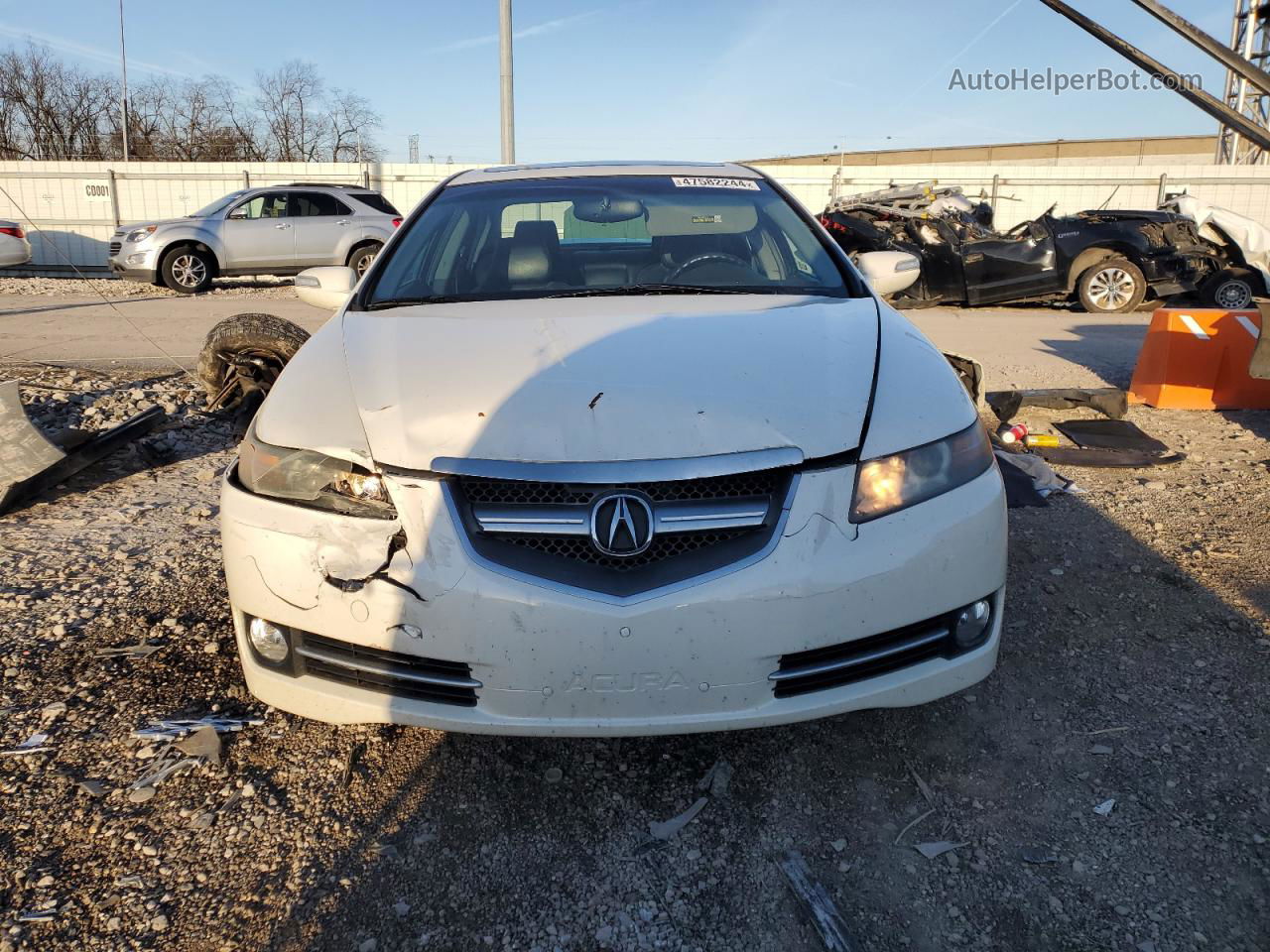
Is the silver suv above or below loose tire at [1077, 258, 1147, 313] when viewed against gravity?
above

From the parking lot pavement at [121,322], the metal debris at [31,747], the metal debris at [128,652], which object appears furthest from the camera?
the parking lot pavement at [121,322]

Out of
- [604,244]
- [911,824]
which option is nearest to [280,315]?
[604,244]

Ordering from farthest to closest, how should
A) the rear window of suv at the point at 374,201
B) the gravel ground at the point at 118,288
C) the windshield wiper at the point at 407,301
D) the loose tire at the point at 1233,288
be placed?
the rear window of suv at the point at 374,201 → the gravel ground at the point at 118,288 → the loose tire at the point at 1233,288 → the windshield wiper at the point at 407,301

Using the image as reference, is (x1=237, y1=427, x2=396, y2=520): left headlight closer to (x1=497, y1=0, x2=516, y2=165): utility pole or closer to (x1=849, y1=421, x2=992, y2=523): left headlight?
(x1=849, y1=421, x2=992, y2=523): left headlight

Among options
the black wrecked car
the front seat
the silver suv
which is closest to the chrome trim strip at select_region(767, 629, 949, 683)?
the front seat

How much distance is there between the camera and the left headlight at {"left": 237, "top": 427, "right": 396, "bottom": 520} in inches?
78.1

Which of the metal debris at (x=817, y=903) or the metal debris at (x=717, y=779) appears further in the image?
the metal debris at (x=717, y=779)

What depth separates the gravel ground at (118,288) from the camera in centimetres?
1388

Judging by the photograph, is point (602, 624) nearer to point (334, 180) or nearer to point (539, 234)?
point (539, 234)

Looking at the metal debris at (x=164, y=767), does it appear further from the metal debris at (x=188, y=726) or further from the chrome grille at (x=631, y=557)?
the chrome grille at (x=631, y=557)

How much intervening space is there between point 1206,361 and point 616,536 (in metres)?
6.01

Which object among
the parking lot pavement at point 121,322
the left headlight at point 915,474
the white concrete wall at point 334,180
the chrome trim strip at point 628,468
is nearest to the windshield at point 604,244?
the left headlight at point 915,474

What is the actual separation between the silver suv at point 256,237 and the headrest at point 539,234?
38.6ft

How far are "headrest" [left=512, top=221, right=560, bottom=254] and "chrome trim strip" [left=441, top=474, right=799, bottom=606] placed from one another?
1663 millimetres
